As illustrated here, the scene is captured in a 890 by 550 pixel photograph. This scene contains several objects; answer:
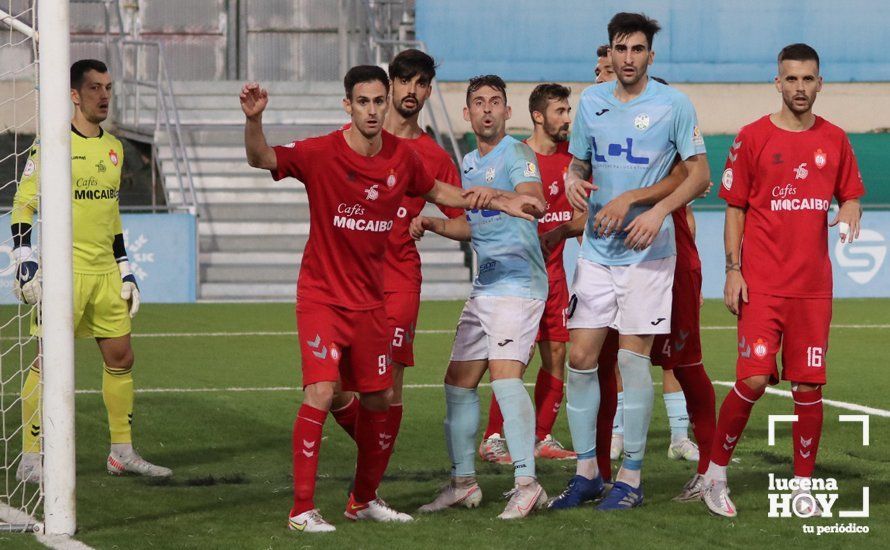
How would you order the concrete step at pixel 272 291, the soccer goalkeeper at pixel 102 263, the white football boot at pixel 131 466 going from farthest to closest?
the concrete step at pixel 272 291
the soccer goalkeeper at pixel 102 263
the white football boot at pixel 131 466

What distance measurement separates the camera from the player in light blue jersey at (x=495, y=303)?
659 centimetres

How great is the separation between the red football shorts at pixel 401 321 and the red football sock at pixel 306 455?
114cm

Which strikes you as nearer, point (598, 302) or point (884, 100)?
point (598, 302)

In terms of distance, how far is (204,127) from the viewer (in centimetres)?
2308

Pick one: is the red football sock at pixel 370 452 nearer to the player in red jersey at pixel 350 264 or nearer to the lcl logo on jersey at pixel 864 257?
the player in red jersey at pixel 350 264

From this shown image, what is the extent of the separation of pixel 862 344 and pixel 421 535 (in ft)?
30.2

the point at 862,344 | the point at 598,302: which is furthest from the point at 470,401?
the point at 862,344

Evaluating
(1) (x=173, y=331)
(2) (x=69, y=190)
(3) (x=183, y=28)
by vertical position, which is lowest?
(1) (x=173, y=331)

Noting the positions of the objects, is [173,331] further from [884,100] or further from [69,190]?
[884,100]

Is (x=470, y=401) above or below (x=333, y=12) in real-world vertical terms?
below

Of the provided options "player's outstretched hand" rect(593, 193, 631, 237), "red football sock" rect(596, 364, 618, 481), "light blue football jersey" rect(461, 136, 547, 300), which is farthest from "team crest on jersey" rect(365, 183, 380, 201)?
"red football sock" rect(596, 364, 618, 481)

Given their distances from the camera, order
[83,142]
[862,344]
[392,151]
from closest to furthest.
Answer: [392,151], [83,142], [862,344]

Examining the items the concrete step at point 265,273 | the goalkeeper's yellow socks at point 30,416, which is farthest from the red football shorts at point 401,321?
the concrete step at point 265,273

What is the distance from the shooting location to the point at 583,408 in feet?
21.9
